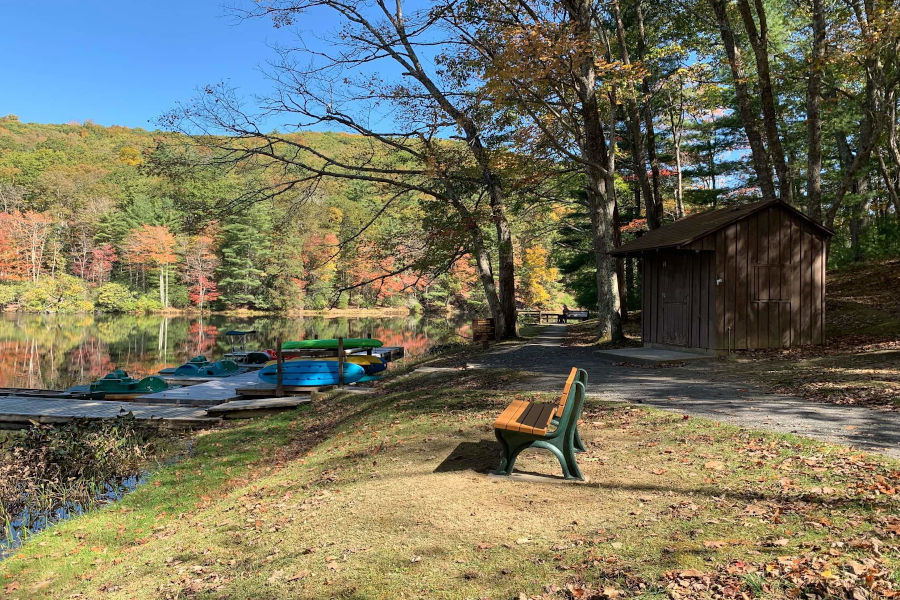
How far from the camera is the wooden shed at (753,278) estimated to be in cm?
1346

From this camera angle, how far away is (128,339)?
40094mm

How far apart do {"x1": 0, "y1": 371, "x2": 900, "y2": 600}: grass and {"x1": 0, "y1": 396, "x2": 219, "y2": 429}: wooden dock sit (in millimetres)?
6228

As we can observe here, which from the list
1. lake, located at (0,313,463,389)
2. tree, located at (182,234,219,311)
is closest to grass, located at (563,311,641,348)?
lake, located at (0,313,463,389)

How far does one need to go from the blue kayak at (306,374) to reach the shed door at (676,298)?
9.60 meters

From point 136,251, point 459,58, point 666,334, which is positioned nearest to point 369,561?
point 666,334

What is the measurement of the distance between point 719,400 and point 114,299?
229ft

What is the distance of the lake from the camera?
88.7 feet

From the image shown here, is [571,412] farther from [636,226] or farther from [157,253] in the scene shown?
[157,253]

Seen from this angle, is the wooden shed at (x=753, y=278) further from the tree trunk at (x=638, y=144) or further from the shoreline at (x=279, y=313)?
the shoreline at (x=279, y=313)

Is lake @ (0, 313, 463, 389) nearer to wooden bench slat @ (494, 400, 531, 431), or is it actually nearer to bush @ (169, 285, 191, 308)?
bush @ (169, 285, 191, 308)

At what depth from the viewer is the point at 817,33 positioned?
601 inches

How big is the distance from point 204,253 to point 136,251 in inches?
313

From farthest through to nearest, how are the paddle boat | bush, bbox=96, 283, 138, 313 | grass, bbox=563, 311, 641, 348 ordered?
bush, bbox=96, 283, 138, 313
the paddle boat
grass, bbox=563, 311, 641, 348

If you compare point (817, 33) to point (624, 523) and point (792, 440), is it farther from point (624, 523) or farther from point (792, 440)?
point (624, 523)
